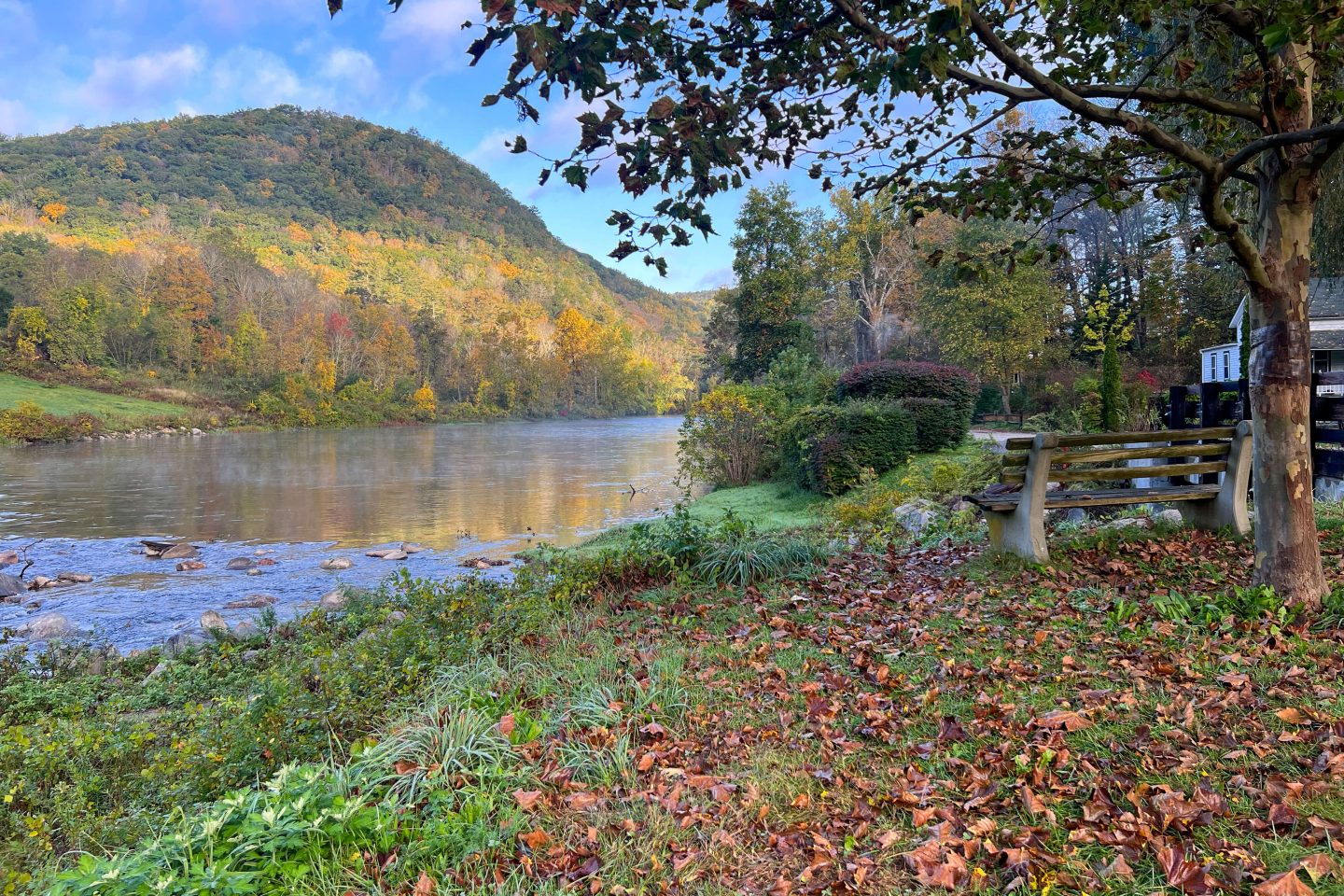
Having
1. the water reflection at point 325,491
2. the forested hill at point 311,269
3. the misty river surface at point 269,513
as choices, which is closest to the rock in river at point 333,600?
the misty river surface at point 269,513

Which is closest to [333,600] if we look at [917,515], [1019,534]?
[917,515]

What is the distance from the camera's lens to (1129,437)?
5180 mm

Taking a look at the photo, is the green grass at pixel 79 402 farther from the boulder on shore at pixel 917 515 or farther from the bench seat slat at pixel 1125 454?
the bench seat slat at pixel 1125 454

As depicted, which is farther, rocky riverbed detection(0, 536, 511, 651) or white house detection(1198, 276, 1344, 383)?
white house detection(1198, 276, 1344, 383)

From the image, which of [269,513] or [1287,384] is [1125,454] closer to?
[1287,384]

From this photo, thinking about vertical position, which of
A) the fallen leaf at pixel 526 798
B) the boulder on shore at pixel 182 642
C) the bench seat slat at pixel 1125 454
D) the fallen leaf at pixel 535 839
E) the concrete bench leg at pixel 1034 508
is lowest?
the boulder on shore at pixel 182 642

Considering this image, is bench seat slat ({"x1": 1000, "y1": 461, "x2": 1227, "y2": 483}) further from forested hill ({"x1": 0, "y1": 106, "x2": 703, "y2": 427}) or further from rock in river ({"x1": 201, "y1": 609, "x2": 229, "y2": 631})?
forested hill ({"x1": 0, "y1": 106, "x2": 703, "y2": 427})

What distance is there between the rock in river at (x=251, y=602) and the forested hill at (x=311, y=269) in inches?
1862

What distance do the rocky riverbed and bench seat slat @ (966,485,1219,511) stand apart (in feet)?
20.8

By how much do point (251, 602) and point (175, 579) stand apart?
7.19 ft

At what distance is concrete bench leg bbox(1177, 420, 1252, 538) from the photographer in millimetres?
5352

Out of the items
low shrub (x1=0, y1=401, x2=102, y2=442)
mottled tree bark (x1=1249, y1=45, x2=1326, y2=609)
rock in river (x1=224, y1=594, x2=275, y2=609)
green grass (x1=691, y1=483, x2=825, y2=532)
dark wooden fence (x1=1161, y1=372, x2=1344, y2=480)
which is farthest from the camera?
low shrub (x1=0, y1=401, x2=102, y2=442)

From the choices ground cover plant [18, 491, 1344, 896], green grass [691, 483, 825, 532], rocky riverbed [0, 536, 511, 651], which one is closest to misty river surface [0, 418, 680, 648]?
rocky riverbed [0, 536, 511, 651]

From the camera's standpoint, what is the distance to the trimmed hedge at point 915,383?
1460cm
